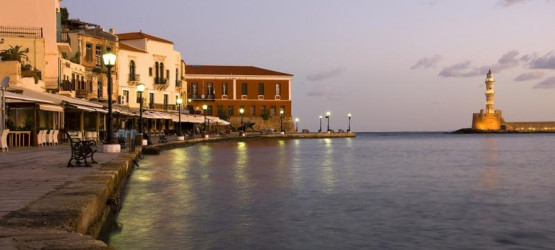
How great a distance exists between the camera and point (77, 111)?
3438cm

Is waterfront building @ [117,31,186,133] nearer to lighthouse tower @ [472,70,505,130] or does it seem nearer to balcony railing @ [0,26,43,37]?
balcony railing @ [0,26,43,37]

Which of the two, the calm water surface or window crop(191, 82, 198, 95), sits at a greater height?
window crop(191, 82, 198, 95)

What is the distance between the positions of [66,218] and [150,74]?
59.8 m

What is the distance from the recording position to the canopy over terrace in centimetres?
2453

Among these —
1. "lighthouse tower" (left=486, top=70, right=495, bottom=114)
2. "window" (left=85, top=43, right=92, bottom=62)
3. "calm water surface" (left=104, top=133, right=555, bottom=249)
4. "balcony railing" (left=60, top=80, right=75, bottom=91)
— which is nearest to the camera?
"calm water surface" (left=104, top=133, right=555, bottom=249)

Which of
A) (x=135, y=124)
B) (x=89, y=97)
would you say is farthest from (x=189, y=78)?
(x=89, y=97)

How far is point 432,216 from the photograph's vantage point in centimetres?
1257

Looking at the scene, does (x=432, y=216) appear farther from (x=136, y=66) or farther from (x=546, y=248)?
(x=136, y=66)

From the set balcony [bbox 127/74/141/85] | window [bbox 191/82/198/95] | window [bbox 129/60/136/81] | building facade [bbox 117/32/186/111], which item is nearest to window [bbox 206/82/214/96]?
window [bbox 191/82/198/95]

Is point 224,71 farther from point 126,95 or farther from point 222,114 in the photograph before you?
point 126,95

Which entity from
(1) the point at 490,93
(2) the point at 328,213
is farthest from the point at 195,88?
(1) the point at 490,93

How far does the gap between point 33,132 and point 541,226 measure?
67.6 feet

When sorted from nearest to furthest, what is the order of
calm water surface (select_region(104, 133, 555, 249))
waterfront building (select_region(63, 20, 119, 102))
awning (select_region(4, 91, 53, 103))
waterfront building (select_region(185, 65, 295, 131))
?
calm water surface (select_region(104, 133, 555, 249)), awning (select_region(4, 91, 53, 103)), waterfront building (select_region(63, 20, 119, 102)), waterfront building (select_region(185, 65, 295, 131))

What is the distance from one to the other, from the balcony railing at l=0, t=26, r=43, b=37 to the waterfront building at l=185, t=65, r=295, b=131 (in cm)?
4924
